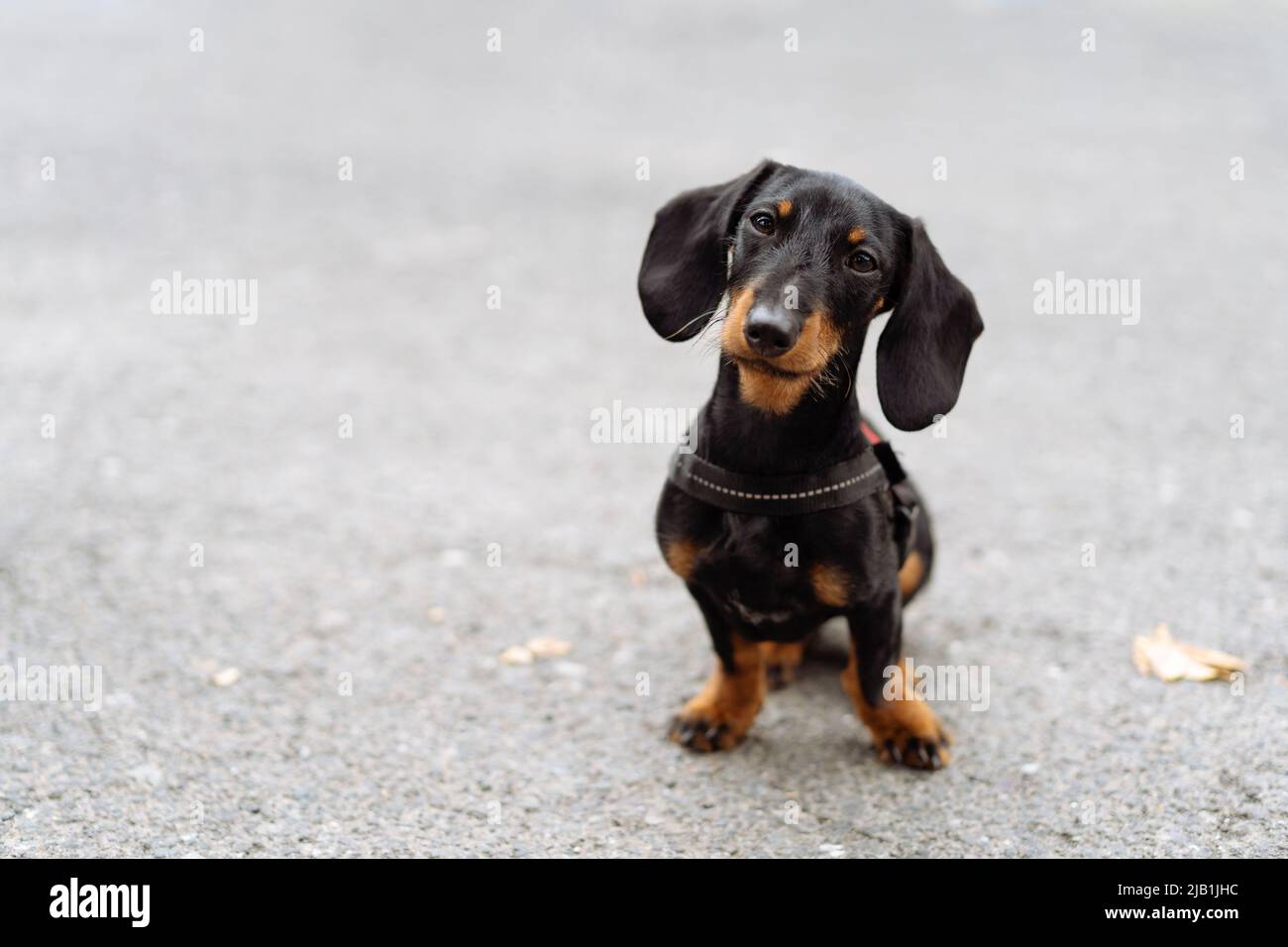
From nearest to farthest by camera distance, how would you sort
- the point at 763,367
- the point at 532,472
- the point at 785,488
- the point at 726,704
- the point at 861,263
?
1. the point at 763,367
2. the point at 861,263
3. the point at 785,488
4. the point at 726,704
5. the point at 532,472

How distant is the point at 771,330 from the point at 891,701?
4.41 feet

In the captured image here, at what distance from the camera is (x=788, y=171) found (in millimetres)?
3084

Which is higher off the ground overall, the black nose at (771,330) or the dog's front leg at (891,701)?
the black nose at (771,330)

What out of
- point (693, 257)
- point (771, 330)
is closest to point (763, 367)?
point (771, 330)

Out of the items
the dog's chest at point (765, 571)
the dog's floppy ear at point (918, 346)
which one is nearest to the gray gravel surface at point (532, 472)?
the dog's chest at point (765, 571)

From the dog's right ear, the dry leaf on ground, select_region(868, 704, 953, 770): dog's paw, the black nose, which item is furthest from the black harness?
the dry leaf on ground

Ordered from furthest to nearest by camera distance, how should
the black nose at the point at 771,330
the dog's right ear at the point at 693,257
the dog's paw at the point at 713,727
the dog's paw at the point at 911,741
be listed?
the dog's paw at the point at 713,727, the dog's paw at the point at 911,741, the dog's right ear at the point at 693,257, the black nose at the point at 771,330

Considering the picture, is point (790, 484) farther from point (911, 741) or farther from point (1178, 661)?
point (1178, 661)

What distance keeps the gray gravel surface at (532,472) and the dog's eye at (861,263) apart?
1.50m

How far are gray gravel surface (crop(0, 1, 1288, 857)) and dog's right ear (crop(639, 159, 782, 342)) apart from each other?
4.45ft

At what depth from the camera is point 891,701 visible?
349 cm

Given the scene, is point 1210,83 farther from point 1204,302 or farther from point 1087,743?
point 1087,743

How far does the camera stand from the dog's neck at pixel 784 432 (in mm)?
3102

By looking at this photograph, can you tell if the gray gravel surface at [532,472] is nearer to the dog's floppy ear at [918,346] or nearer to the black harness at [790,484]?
the black harness at [790,484]
